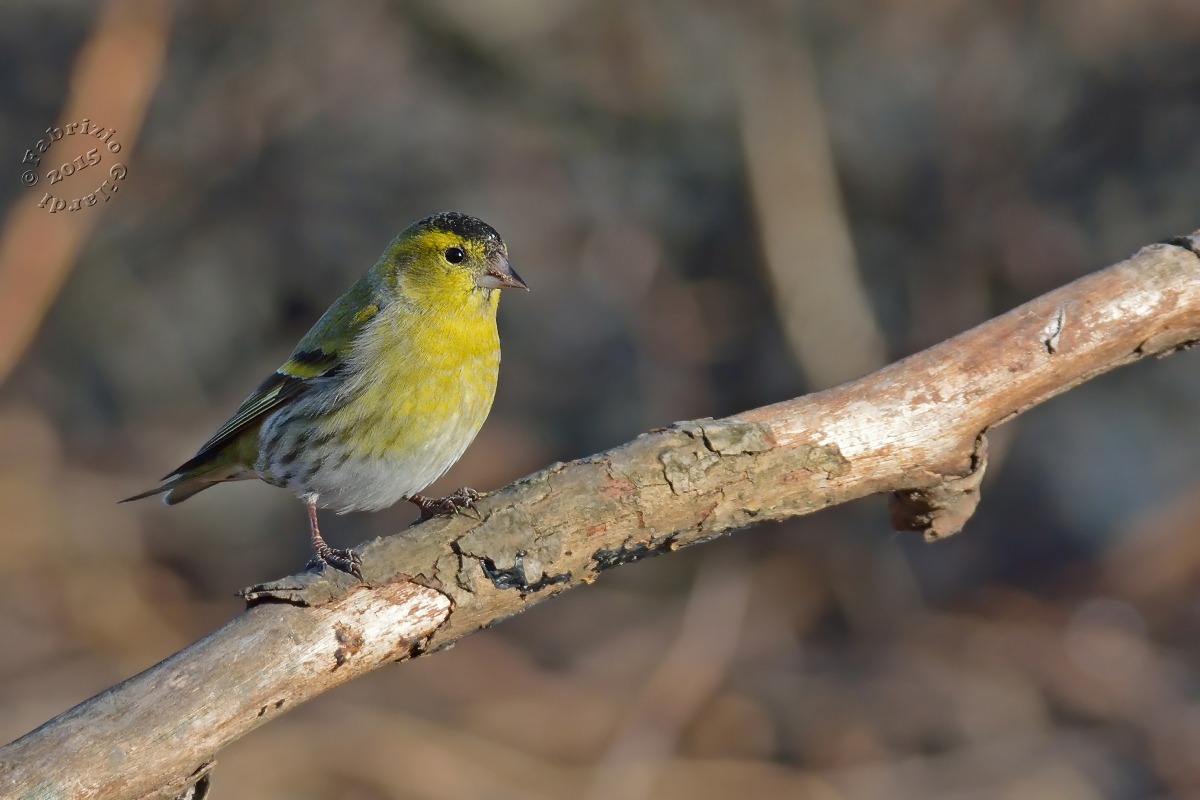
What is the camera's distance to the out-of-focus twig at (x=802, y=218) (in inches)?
369

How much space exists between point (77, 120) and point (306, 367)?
4.38m

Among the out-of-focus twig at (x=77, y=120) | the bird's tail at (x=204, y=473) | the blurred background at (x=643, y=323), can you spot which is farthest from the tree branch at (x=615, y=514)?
the out-of-focus twig at (x=77, y=120)

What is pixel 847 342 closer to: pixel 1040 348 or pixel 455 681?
pixel 455 681

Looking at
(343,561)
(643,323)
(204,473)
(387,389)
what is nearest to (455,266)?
(387,389)

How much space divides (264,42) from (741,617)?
19.5 ft

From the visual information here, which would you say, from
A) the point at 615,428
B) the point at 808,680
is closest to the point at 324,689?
the point at 808,680

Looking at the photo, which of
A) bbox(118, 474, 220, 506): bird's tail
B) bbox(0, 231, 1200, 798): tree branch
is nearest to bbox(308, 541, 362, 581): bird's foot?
bbox(0, 231, 1200, 798): tree branch

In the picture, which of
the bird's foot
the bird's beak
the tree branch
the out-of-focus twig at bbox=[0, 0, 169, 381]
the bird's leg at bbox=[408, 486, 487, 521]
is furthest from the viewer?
the out-of-focus twig at bbox=[0, 0, 169, 381]

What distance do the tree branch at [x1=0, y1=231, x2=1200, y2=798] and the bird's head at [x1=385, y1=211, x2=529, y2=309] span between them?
121 cm

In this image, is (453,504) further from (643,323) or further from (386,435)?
(643,323)

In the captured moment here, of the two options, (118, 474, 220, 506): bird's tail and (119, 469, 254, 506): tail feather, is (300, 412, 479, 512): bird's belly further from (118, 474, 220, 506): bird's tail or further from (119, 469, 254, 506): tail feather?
(118, 474, 220, 506): bird's tail

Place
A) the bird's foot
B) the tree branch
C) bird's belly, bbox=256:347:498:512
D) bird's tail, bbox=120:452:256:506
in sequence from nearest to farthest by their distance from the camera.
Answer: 1. the tree branch
2. the bird's foot
3. bird's belly, bbox=256:347:498:512
4. bird's tail, bbox=120:452:256:506

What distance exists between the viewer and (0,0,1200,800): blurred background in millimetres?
8211

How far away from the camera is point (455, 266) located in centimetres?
488
